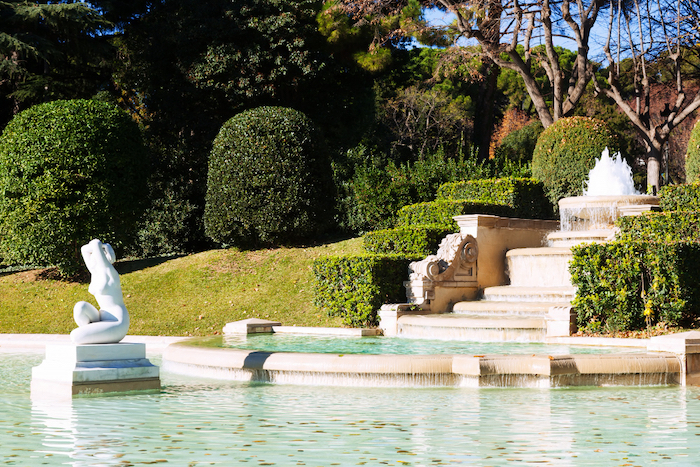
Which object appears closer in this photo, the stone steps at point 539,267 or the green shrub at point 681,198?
the stone steps at point 539,267

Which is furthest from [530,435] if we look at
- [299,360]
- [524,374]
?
[299,360]

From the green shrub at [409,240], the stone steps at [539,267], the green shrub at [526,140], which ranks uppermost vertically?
the green shrub at [526,140]

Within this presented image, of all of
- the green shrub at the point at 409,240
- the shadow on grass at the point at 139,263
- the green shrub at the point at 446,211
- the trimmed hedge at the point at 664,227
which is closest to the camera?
the trimmed hedge at the point at 664,227

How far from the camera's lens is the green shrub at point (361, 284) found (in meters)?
12.9

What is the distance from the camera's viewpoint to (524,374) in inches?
307

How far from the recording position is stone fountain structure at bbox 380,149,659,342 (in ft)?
36.8

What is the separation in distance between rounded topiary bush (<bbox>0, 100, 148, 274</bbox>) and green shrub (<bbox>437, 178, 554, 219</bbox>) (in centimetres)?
878

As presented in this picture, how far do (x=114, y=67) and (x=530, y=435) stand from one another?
24213 millimetres

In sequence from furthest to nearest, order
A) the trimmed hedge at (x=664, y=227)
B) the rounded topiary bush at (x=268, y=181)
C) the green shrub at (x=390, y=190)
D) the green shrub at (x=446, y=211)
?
the green shrub at (x=390, y=190) < the rounded topiary bush at (x=268, y=181) < the green shrub at (x=446, y=211) < the trimmed hedge at (x=664, y=227)

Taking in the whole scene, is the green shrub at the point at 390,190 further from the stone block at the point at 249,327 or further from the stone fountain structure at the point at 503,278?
the stone block at the point at 249,327

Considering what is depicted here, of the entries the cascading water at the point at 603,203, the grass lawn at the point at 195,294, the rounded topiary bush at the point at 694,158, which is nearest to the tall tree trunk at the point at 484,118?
the rounded topiary bush at the point at 694,158

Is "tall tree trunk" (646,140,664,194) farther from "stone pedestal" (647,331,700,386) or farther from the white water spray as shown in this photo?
"stone pedestal" (647,331,700,386)

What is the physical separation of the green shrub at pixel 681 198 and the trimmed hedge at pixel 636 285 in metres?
4.45

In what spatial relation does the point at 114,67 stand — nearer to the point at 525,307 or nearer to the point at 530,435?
the point at 525,307
